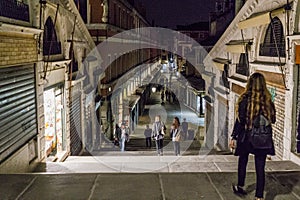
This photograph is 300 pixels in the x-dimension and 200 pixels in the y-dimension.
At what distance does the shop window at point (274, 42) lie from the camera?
11.5 metres

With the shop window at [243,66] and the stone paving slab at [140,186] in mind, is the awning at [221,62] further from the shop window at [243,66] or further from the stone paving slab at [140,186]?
the stone paving slab at [140,186]

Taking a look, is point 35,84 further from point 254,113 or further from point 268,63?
point 268,63

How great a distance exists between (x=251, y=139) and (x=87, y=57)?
14222mm

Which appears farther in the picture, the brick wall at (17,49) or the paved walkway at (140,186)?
the brick wall at (17,49)

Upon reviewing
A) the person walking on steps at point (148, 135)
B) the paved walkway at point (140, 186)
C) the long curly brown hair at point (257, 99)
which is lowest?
the person walking on steps at point (148, 135)

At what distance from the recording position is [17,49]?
844cm

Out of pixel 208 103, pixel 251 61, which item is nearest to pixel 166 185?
pixel 251 61

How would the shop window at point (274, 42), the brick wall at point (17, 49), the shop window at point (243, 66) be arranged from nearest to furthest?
the brick wall at point (17, 49) < the shop window at point (274, 42) < the shop window at point (243, 66)

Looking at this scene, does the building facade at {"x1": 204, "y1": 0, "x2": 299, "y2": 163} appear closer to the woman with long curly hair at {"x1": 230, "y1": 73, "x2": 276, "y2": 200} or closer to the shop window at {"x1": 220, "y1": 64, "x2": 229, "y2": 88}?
the shop window at {"x1": 220, "y1": 64, "x2": 229, "y2": 88}

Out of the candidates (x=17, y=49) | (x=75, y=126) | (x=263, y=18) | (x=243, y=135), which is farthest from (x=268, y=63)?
(x=75, y=126)

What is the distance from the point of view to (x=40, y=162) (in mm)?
10336

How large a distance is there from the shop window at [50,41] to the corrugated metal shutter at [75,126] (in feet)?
9.45

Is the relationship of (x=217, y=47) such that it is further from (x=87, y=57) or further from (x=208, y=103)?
(x=87, y=57)

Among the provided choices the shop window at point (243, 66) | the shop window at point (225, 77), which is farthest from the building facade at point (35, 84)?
the shop window at point (225, 77)
